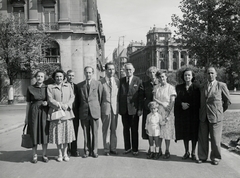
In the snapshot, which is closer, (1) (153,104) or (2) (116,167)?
(2) (116,167)

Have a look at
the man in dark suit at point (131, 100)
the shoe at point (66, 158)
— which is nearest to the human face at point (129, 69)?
the man in dark suit at point (131, 100)

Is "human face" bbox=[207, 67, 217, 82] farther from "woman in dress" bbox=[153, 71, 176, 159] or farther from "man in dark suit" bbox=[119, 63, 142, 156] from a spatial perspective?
"man in dark suit" bbox=[119, 63, 142, 156]

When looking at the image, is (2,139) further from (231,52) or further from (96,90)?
(231,52)

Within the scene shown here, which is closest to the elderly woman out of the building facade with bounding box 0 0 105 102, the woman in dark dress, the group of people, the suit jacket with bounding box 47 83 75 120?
the group of people

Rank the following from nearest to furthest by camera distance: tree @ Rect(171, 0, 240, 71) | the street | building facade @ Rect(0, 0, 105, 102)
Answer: the street < tree @ Rect(171, 0, 240, 71) < building facade @ Rect(0, 0, 105, 102)

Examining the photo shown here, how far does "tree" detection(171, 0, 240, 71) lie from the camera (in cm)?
1786

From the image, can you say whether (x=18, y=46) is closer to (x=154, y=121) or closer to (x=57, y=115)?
(x=57, y=115)

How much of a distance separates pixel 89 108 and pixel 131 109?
1116mm

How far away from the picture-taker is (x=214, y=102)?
19.9ft

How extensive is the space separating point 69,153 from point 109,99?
1.79 m

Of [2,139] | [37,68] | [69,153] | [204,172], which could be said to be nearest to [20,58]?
[37,68]

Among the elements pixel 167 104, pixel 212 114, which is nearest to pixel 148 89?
pixel 167 104

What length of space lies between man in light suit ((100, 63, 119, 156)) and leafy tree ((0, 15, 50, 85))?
2152 cm

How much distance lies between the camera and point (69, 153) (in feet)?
22.9
